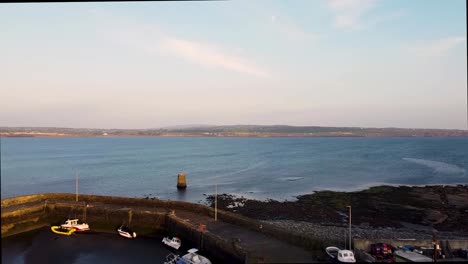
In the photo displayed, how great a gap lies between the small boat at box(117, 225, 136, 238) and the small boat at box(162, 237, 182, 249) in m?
3.13

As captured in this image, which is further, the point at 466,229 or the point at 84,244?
the point at 466,229

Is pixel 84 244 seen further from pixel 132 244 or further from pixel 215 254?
pixel 215 254

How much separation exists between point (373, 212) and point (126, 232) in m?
24.2

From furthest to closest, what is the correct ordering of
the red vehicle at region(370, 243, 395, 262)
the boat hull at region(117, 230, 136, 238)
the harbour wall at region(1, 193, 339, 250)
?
the harbour wall at region(1, 193, 339, 250) → the boat hull at region(117, 230, 136, 238) → the red vehicle at region(370, 243, 395, 262)

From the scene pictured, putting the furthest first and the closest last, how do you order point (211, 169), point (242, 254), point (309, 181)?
1. point (211, 169)
2. point (309, 181)
3. point (242, 254)

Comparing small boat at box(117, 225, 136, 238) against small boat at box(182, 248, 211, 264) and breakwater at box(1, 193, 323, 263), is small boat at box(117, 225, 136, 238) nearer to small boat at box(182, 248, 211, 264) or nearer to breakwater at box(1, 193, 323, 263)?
breakwater at box(1, 193, 323, 263)

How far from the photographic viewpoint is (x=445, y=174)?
6650cm

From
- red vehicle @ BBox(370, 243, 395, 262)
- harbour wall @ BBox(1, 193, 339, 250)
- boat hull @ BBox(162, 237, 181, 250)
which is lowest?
boat hull @ BBox(162, 237, 181, 250)

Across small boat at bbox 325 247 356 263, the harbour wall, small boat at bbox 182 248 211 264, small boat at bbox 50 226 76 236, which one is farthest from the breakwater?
small boat at bbox 50 226 76 236

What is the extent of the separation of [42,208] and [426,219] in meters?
33.4

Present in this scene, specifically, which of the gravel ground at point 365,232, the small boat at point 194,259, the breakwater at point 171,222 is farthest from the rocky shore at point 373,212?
the small boat at point 194,259

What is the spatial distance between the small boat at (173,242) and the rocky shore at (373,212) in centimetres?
977

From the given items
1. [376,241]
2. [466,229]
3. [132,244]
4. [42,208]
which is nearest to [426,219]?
[466,229]

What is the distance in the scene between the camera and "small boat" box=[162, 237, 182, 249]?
74.5 ft
